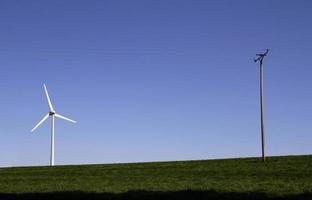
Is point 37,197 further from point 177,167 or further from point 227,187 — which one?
point 177,167

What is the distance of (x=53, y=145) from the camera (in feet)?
181

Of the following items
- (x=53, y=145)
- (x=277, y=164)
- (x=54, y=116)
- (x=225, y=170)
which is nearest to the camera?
(x=225, y=170)

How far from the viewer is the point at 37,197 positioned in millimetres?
23547

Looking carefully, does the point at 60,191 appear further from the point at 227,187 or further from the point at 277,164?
the point at 277,164

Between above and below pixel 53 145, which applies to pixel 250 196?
below

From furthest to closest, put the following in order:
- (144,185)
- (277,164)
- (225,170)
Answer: (277,164) < (225,170) < (144,185)

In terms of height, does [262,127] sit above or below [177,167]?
above

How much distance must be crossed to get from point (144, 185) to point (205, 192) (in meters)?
5.16

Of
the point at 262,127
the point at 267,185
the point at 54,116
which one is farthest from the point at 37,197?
the point at 54,116

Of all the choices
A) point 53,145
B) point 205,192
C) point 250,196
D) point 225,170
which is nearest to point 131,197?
point 205,192

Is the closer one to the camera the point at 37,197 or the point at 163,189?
the point at 37,197

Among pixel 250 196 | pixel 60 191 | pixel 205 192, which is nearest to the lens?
pixel 250 196

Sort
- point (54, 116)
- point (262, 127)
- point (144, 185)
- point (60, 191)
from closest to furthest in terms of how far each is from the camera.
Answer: point (60, 191)
point (144, 185)
point (262, 127)
point (54, 116)

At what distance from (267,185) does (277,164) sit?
47.1ft
